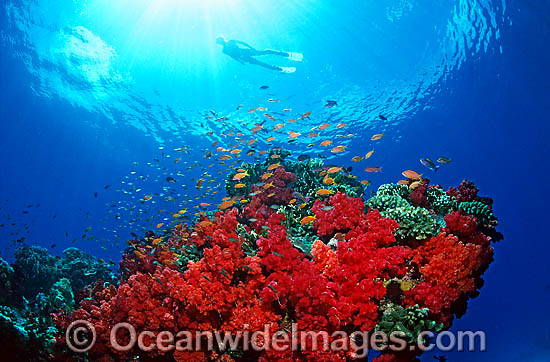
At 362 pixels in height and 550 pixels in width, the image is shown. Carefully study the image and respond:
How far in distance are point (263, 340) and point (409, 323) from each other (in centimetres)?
262

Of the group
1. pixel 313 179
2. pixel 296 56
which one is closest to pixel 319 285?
pixel 313 179

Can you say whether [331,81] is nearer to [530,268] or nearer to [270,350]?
[270,350]

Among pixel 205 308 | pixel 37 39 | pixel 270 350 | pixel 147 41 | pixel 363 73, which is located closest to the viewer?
pixel 270 350

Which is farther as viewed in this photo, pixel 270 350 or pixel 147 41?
pixel 147 41

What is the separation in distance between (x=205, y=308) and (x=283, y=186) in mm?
5913

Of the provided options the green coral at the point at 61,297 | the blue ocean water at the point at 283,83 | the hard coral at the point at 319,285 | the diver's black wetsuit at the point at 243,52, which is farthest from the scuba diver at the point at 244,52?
the green coral at the point at 61,297

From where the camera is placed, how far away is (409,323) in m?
4.49

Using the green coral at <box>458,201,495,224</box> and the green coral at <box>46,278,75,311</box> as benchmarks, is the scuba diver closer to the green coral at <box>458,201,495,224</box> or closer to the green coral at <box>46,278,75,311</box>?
the green coral at <box>458,201,495,224</box>

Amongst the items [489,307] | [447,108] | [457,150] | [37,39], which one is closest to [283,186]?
[37,39]

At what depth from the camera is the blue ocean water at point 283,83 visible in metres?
21.5

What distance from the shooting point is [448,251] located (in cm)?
536

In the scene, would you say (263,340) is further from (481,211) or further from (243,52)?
(243,52)

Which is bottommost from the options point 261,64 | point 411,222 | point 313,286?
point 313,286

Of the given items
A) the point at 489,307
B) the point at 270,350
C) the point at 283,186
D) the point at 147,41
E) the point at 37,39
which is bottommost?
the point at 489,307
